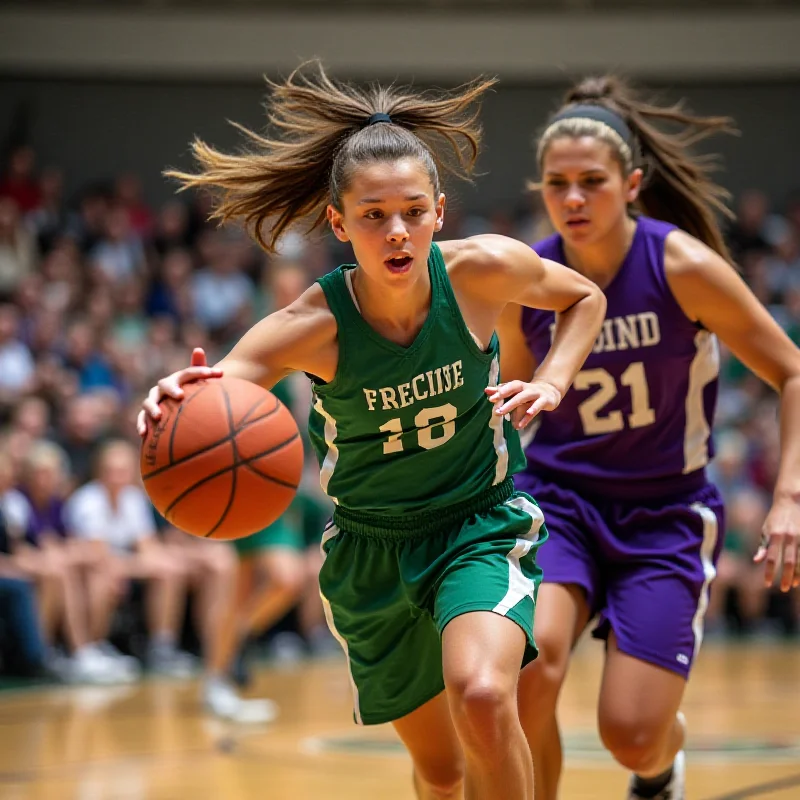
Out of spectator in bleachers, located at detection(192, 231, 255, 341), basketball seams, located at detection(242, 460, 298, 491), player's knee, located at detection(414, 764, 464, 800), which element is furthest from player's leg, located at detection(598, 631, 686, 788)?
spectator in bleachers, located at detection(192, 231, 255, 341)

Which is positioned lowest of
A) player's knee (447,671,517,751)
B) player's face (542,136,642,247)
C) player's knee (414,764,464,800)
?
player's knee (414,764,464,800)

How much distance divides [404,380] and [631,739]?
4.05 feet

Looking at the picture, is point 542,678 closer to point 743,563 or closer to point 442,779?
point 442,779

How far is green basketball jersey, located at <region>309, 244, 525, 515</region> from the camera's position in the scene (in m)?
3.52

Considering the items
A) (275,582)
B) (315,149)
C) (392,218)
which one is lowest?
(275,582)

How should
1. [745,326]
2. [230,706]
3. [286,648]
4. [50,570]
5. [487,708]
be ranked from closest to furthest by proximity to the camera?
1. [487,708]
2. [745,326]
3. [230,706]
4. [50,570]
5. [286,648]

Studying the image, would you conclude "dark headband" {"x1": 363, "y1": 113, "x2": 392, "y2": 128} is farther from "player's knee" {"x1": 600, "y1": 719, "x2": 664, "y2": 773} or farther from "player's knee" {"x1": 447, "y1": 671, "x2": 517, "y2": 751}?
"player's knee" {"x1": 600, "y1": 719, "x2": 664, "y2": 773}

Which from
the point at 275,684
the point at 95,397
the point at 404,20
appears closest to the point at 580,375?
the point at 275,684

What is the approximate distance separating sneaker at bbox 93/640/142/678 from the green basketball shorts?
5.70 metres

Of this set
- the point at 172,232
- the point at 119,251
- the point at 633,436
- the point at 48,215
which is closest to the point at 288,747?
the point at 633,436

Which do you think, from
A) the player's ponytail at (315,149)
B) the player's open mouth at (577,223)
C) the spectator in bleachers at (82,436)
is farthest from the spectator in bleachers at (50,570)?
the player's open mouth at (577,223)

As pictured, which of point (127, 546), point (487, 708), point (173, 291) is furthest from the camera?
point (173, 291)

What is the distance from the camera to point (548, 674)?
12.3ft

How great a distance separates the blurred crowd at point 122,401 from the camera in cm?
894
